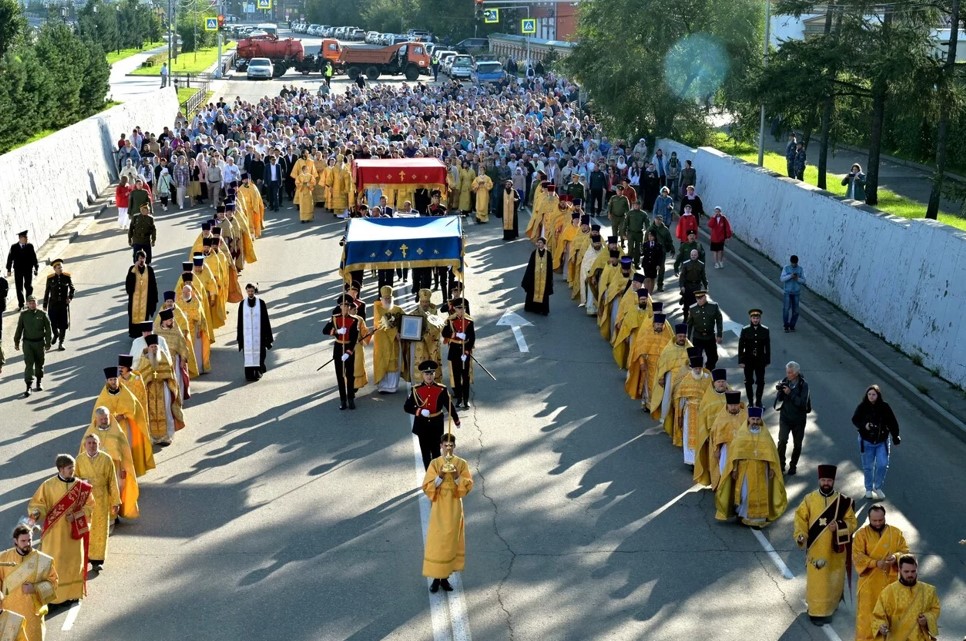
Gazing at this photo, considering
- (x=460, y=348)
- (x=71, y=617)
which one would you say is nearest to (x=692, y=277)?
(x=460, y=348)

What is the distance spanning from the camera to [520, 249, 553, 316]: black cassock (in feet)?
75.1

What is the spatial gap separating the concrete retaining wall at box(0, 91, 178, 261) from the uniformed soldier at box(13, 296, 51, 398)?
831 cm

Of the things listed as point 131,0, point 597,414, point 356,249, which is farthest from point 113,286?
point 131,0

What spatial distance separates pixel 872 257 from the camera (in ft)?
76.3

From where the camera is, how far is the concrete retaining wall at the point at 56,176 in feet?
90.5

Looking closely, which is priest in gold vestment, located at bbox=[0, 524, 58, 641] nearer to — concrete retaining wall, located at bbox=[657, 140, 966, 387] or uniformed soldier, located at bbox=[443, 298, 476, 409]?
uniformed soldier, located at bbox=[443, 298, 476, 409]

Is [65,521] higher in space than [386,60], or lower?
higher

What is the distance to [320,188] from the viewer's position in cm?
3503

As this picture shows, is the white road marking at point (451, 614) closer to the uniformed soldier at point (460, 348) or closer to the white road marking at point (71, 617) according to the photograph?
the white road marking at point (71, 617)

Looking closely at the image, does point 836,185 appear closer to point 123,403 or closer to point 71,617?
point 123,403

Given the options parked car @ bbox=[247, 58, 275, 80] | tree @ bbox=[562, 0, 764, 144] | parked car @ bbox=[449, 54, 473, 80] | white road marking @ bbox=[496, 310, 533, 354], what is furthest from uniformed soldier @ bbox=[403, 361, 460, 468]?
parked car @ bbox=[247, 58, 275, 80]

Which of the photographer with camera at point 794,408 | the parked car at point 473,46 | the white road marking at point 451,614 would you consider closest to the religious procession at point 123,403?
the white road marking at point 451,614

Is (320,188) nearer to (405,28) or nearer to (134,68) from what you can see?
(134,68)

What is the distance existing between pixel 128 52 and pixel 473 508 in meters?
96.7
